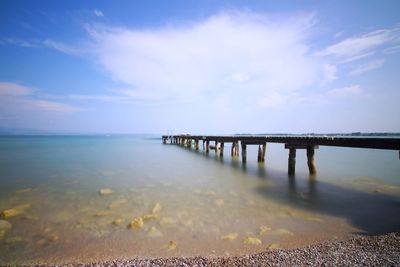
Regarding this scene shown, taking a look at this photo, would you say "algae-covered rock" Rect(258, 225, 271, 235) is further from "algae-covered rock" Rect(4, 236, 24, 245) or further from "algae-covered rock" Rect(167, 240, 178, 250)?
"algae-covered rock" Rect(4, 236, 24, 245)

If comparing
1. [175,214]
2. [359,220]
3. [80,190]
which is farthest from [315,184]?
[80,190]

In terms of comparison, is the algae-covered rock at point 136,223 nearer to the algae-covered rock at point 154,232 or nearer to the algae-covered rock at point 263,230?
the algae-covered rock at point 154,232

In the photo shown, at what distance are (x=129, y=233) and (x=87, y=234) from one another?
1.04 meters

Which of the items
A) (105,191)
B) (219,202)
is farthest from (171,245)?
(105,191)

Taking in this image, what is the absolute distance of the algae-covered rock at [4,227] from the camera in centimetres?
581

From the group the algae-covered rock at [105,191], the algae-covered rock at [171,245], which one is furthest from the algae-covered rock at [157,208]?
the algae-covered rock at [105,191]

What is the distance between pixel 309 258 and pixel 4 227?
752 cm

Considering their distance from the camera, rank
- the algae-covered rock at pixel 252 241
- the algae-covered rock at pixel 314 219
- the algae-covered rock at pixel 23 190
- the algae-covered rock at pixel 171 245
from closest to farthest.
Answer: the algae-covered rock at pixel 171 245 < the algae-covered rock at pixel 252 241 < the algae-covered rock at pixel 314 219 < the algae-covered rock at pixel 23 190

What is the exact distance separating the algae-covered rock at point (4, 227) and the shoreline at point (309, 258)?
226cm

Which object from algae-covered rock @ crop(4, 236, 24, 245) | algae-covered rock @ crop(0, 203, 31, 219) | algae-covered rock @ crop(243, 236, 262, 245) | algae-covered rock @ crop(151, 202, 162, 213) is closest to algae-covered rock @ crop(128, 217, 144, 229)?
algae-covered rock @ crop(151, 202, 162, 213)

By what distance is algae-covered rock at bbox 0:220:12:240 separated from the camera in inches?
229

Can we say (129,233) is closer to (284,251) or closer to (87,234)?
(87,234)

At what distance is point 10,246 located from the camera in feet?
16.9

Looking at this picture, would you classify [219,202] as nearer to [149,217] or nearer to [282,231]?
[149,217]
